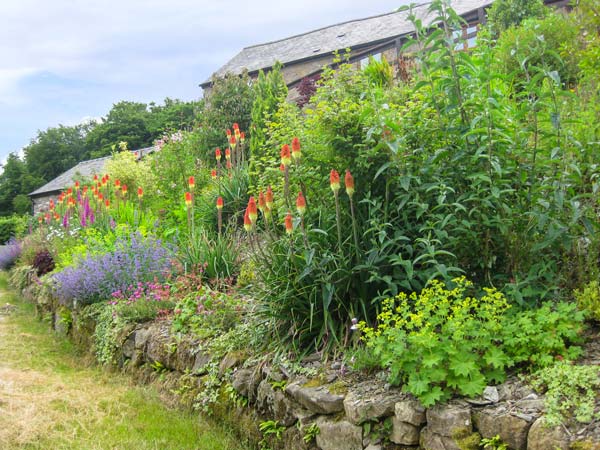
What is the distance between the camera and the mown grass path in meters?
3.57

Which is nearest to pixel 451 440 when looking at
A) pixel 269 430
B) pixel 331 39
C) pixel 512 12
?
pixel 269 430

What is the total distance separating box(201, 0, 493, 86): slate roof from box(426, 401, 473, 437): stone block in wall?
19298mm

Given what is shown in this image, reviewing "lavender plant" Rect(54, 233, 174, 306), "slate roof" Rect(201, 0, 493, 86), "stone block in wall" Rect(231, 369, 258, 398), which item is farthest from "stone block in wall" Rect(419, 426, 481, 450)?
"slate roof" Rect(201, 0, 493, 86)

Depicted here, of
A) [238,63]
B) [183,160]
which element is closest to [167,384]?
[183,160]

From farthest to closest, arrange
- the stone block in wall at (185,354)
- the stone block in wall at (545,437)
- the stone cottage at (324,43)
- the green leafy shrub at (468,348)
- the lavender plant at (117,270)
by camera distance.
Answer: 1. the stone cottage at (324,43)
2. the lavender plant at (117,270)
3. the stone block in wall at (185,354)
4. the green leafy shrub at (468,348)
5. the stone block in wall at (545,437)

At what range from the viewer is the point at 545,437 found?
213cm

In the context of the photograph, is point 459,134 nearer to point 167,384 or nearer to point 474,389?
point 474,389

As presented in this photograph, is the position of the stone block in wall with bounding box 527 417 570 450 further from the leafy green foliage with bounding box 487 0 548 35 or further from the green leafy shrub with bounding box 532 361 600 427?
the leafy green foliage with bounding box 487 0 548 35

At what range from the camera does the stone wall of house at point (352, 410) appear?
2260mm

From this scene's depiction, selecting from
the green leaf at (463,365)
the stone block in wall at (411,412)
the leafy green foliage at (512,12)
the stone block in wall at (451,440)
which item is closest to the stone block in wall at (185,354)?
the stone block in wall at (411,412)

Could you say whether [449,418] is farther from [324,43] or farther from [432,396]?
[324,43]

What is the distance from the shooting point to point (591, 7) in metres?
4.33

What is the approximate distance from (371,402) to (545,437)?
0.86 m

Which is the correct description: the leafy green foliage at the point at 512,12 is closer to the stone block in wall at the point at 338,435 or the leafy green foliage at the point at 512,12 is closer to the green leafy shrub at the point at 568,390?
the green leafy shrub at the point at 568,390
